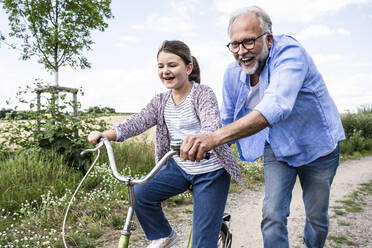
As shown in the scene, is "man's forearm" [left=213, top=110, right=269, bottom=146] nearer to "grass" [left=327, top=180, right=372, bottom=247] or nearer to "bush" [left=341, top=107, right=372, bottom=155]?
"grass" [left=327, top=180, right=372, bottom=247]

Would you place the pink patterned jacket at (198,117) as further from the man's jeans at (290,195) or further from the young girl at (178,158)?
the man's jeans at (290,195)

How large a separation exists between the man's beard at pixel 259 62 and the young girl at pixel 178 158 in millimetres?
340

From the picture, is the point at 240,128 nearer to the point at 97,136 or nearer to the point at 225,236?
the point at 97,136

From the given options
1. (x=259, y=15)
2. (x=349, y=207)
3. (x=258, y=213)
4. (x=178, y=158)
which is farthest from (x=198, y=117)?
(x=349, y=207)

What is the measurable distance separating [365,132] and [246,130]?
1631 cm

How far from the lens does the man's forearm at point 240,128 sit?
64.0 inches

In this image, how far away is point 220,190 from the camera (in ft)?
7.65

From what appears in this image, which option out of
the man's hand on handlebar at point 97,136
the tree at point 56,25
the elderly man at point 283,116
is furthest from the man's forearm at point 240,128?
the tree at point 56,25

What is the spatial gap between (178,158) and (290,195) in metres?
0.89

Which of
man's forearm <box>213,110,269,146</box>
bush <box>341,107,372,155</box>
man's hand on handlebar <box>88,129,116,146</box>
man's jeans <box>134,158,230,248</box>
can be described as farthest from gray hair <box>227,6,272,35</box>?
bush <box>341,107,372,155</box>

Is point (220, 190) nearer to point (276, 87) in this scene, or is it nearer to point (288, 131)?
point (288, 131)

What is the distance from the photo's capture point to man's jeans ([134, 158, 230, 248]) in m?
2.30

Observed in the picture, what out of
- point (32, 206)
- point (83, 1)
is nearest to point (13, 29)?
point (83, 1)

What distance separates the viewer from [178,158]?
252 cm
